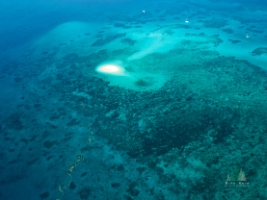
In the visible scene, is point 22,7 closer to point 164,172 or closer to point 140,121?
point 140,121

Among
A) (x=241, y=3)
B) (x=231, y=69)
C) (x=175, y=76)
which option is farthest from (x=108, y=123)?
(x=241, y=3)

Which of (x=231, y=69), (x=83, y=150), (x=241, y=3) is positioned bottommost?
(x=83, y=150)

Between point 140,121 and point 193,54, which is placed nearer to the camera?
point 140,121

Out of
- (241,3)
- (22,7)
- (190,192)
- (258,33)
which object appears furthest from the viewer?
(22,7)

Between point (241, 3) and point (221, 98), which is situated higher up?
point (241, 3)

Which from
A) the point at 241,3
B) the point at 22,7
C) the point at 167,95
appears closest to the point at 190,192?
the point at 167,95

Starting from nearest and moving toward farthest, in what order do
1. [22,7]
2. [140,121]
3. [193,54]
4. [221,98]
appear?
[140,121] < [221,98] < [193,54] < [22,7]
